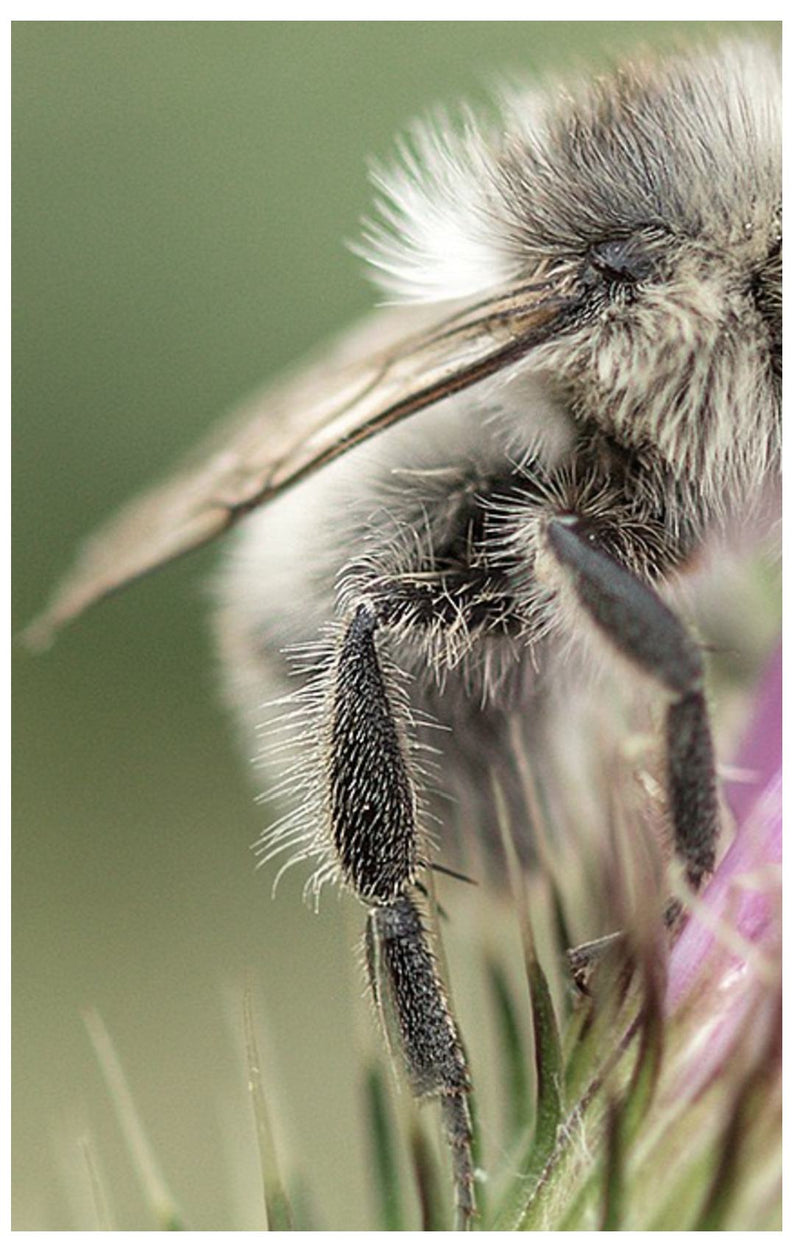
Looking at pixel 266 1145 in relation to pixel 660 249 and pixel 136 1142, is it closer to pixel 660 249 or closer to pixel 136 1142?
pixel 136 1142

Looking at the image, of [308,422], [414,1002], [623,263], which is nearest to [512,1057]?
[414,1002]

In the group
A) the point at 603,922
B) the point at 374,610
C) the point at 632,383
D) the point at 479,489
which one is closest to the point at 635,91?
the point at 632,383

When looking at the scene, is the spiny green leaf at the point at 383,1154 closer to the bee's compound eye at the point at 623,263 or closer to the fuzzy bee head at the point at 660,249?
the fuzzy bee head at the point at 660,249

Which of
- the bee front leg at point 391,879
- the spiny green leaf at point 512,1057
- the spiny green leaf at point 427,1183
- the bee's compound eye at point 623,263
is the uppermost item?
the bee's compound eye at point 623,263

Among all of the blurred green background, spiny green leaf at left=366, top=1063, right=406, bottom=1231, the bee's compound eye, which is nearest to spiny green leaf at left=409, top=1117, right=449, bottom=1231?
spiny green leaf at left=366, top=1063, right=406, bottom=1231

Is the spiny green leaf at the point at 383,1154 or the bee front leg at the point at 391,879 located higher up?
the bee front leg at the point at 391,879

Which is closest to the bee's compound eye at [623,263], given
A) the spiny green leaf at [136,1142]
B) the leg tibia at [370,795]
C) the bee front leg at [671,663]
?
the bee front leg at [671,663]
